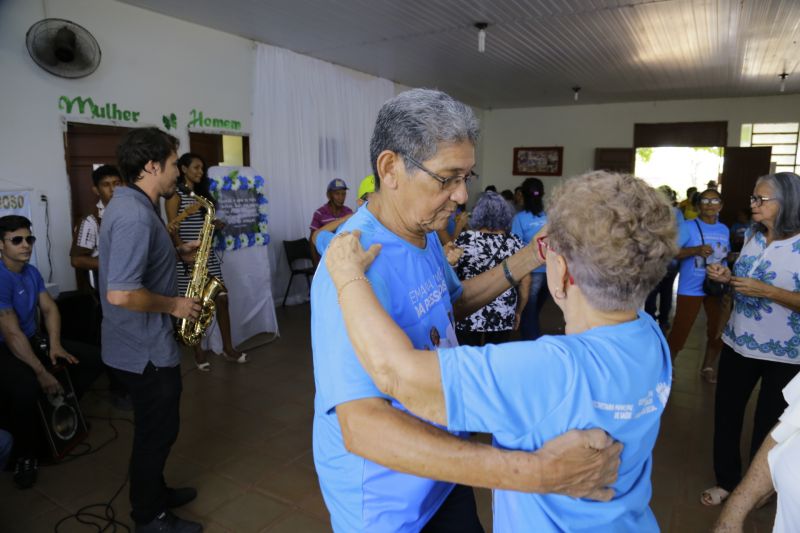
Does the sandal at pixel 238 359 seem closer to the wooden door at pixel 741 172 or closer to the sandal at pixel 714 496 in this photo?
the sandal at pixel 714 496

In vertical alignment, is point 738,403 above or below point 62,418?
above

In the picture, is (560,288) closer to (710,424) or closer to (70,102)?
(710,424)

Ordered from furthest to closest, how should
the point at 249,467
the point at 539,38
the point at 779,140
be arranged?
the point at 779,140
the point at 539,38
the point at 249,467

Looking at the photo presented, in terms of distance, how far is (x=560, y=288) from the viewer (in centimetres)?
107

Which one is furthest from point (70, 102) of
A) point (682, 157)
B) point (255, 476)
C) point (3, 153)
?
point (682, 157)

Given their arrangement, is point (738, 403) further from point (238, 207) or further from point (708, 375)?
point (238, 207)

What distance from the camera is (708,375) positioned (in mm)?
4512

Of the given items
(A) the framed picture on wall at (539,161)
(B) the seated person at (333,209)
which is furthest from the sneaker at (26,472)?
(A) the framed picture on wall at (539,161)

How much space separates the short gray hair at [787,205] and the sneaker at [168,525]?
3281mm

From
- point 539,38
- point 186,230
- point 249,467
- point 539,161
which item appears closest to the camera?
point 249,467

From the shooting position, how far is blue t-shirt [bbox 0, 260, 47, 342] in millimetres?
3072

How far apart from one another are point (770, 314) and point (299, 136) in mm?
6017

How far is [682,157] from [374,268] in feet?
53.5

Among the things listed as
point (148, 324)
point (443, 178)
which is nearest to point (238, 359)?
point (148, 324)
